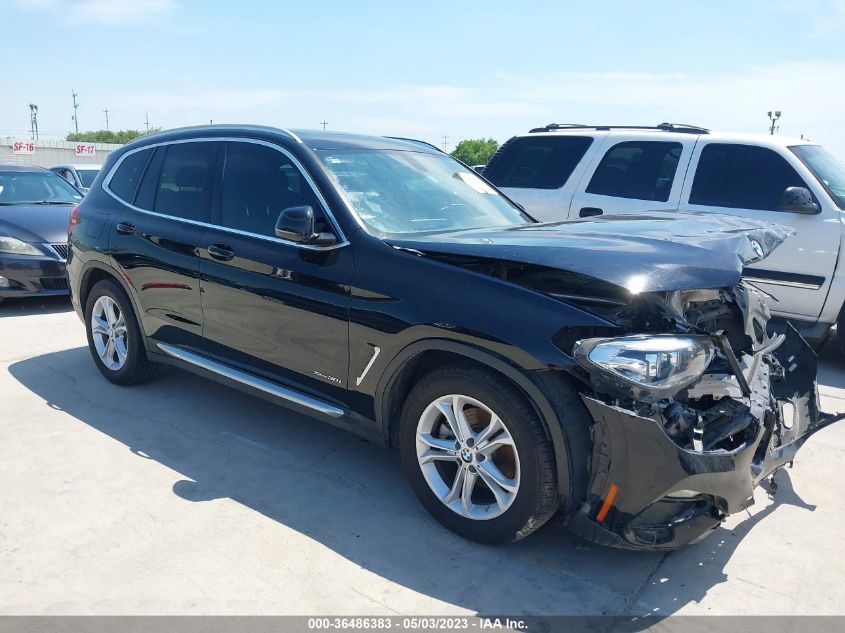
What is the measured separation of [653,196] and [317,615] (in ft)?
17.9

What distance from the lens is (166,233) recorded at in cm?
459

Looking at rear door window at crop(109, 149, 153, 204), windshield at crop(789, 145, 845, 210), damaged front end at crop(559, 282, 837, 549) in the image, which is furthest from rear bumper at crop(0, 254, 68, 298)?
windshield at crop(789, 145, 845, 210)

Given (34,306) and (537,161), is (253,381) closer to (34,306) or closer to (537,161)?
(537,161)

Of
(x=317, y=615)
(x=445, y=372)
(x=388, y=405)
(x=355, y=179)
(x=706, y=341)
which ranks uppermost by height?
(x=355, y=179)

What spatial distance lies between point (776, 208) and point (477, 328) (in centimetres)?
453

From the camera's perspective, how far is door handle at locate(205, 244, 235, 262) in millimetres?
4123

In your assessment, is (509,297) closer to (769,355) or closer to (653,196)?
(769,355)

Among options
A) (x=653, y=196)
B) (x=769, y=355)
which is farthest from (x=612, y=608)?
(x=653, y=196)

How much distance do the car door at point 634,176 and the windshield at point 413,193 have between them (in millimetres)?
2654

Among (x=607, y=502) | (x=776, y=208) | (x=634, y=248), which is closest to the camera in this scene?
(x=607, y=502)

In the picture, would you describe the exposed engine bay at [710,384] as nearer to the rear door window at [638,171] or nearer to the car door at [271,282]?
the car door at [271,282]

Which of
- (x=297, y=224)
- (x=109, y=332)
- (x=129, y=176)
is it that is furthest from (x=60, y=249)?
(x=297, y=224)

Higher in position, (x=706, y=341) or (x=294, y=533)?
(x=706, y=341)

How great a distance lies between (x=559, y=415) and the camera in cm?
282
